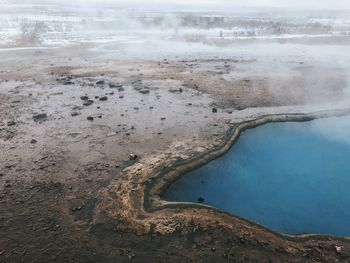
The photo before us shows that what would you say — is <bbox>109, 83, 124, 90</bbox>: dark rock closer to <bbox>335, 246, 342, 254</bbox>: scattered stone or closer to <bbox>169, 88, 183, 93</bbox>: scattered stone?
<bbox>169, 88, 183, 93</bbox>: scattered stone

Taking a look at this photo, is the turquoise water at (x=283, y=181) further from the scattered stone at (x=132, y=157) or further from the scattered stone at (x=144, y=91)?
the scattered stone at (x=144, y=91)

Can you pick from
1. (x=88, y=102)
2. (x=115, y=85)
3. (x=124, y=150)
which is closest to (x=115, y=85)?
(x=115, y=85)

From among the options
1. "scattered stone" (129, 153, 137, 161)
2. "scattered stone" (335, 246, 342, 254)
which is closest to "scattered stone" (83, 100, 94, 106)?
"scattered stone" (129, 153, 137, 161)

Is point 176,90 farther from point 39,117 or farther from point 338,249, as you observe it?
point 338,249

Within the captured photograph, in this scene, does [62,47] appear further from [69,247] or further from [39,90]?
[69,247]

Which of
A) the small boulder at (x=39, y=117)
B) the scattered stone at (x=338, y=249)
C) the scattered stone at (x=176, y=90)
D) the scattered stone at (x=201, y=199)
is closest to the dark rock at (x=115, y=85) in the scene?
the scattered stone at (x=176, y=90)

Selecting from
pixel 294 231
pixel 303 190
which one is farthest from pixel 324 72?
pixel 294 231

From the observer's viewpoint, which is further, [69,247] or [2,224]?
[2,224]
